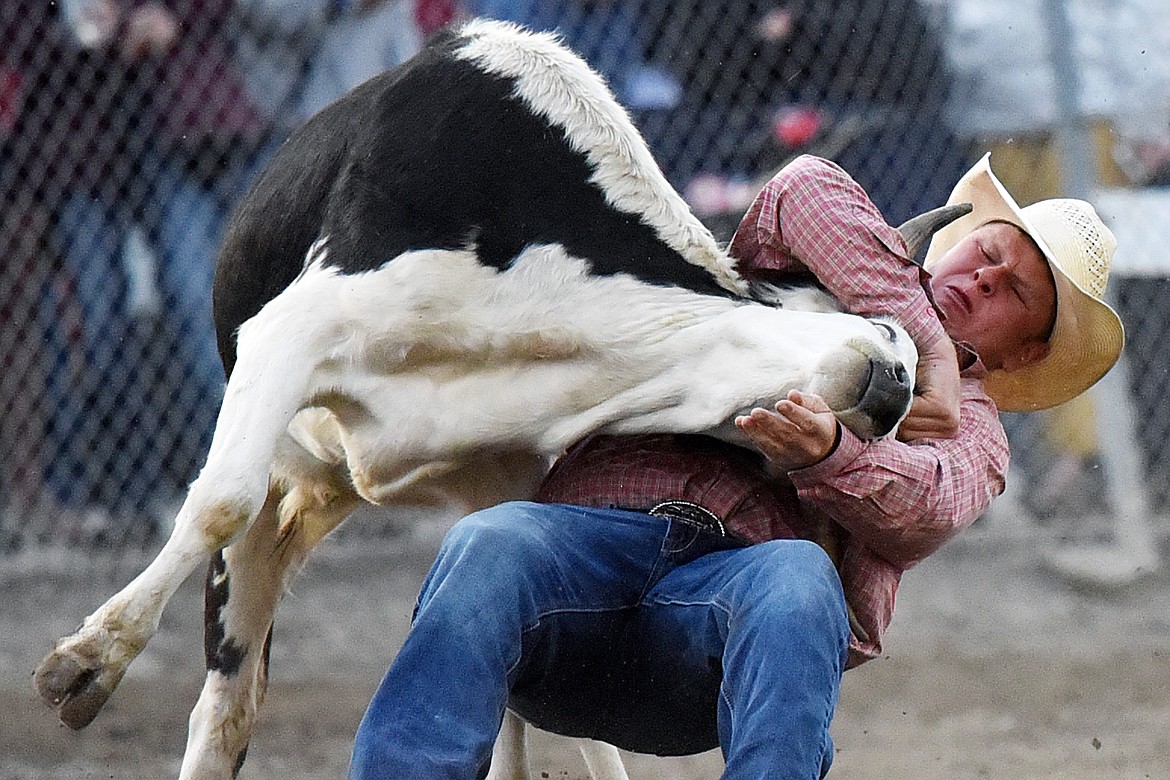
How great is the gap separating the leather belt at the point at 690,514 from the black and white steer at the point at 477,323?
0.11m

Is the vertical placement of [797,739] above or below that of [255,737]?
above

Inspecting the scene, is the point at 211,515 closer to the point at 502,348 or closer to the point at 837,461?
the point at 502,348

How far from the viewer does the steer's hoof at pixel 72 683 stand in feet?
8.13

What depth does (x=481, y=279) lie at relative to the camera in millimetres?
2602

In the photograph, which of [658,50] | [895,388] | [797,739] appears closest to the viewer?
[797,739]

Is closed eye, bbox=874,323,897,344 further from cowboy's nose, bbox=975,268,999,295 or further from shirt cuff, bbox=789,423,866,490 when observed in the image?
cowboy's nose, bbox=975,268,999,295

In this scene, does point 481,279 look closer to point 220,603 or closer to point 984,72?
point 220,603

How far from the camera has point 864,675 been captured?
5.10 metres

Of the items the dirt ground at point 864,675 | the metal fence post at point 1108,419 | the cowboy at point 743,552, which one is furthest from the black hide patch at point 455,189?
the metal fence post at point 1108,419

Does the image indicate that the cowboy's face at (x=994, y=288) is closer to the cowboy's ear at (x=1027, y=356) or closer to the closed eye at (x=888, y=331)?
the cowboy's ear at (x=1027, y=356)

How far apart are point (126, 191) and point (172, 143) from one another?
0.60 feet

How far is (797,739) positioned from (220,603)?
1257 millimetres

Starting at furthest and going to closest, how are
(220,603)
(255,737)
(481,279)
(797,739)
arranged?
(255,737), (220,603), (481,279), (797,739)

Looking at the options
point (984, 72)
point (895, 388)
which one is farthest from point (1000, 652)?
point (895, 388)
